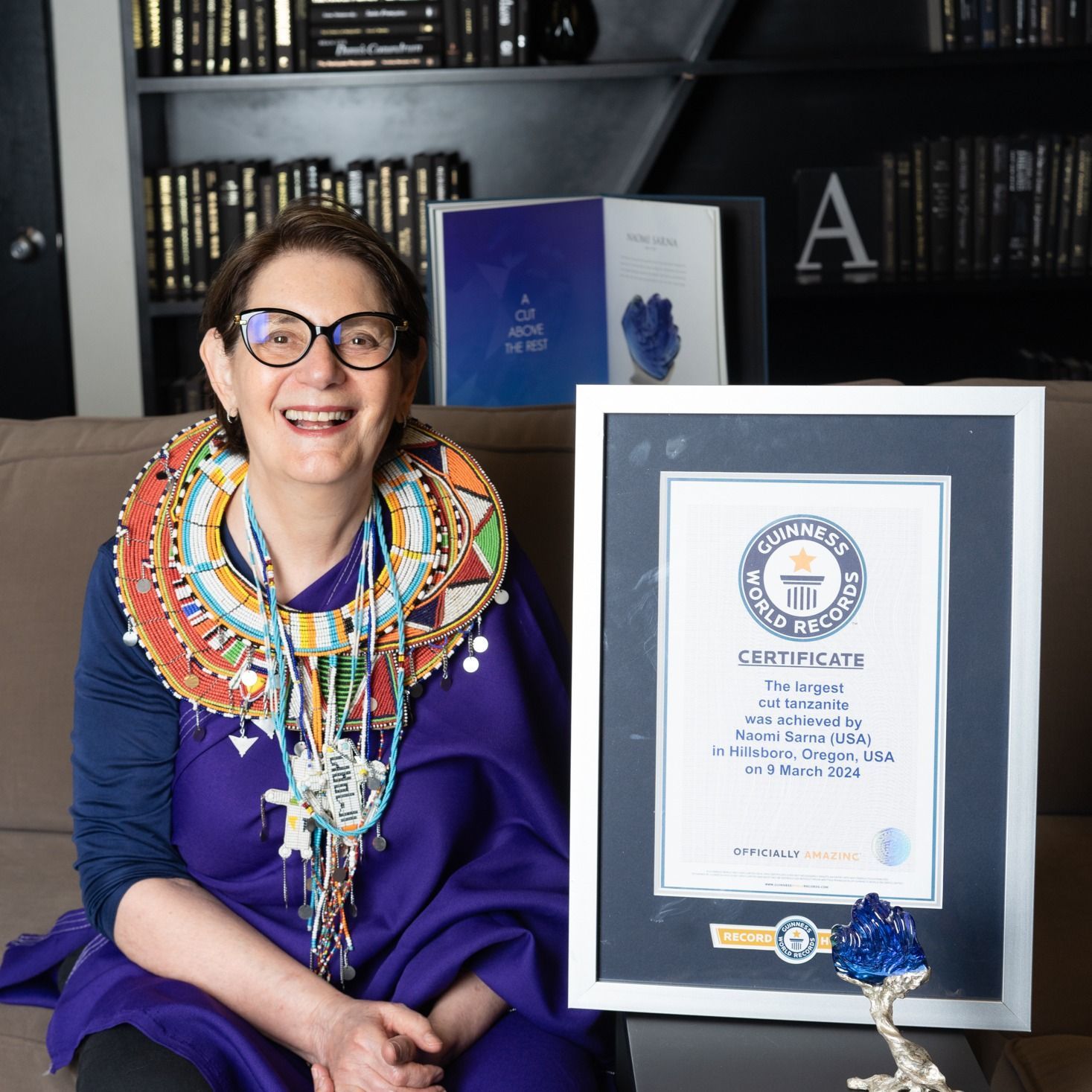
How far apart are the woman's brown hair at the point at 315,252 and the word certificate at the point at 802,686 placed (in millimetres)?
479

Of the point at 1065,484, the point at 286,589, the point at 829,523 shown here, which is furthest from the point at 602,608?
the point at 1065,484

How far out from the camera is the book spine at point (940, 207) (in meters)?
3.03

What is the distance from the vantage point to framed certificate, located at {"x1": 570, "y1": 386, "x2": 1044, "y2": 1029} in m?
0.85

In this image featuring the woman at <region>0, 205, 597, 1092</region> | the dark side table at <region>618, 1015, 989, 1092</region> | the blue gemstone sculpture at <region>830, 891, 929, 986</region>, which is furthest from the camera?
the woman at <region>0, 205, 597, 1092</region>

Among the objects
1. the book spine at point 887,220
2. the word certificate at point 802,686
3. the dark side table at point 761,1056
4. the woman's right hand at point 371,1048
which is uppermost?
the book spine at point 887,220

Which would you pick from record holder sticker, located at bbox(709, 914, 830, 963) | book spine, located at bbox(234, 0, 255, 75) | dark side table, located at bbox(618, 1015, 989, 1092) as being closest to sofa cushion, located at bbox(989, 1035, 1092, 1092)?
dark side table, located at bbox(618, 1015, 989, 1092)

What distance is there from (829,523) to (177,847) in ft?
2.44

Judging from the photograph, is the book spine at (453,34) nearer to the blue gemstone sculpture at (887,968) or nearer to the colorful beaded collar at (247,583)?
the colorful beaded collar at (247,583)

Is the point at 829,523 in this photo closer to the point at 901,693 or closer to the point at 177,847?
the point at 901,693

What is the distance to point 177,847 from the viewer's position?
1.25 meters

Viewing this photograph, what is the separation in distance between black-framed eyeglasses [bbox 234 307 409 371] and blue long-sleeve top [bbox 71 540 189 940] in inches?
12.1

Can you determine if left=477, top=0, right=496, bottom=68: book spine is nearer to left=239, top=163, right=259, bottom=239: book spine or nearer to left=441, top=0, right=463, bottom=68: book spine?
left=441, top=0, right=463, bottom=68: book spine

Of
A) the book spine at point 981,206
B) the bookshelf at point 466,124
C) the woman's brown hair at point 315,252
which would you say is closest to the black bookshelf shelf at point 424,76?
the bookshelf at point 466,124

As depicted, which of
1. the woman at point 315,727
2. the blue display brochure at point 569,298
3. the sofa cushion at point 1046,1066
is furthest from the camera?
the blue display brochure at point 569,298
